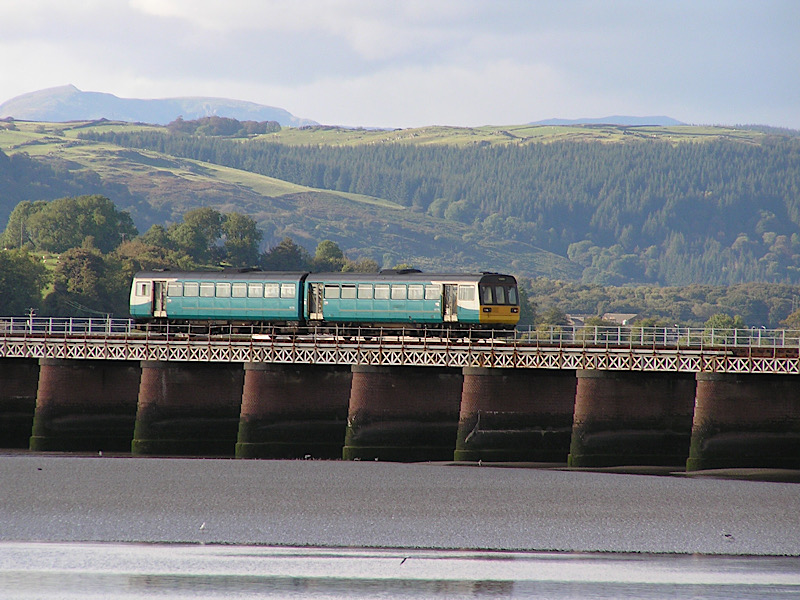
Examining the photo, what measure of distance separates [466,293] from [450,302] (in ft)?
3.99

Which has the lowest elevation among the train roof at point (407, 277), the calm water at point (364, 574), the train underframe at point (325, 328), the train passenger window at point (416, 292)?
the calm water at point (364, 574)

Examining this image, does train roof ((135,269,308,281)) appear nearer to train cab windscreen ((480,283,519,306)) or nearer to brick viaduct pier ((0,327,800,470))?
brick viaduct pier ((0,327,800,470))

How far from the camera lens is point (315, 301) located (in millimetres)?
80375

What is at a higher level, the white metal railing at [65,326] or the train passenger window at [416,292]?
the train passenger window at [416,292]

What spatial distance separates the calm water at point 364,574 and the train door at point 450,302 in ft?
106

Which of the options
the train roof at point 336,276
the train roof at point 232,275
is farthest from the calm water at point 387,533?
the train roof at point 232,275

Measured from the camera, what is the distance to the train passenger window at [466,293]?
250ft

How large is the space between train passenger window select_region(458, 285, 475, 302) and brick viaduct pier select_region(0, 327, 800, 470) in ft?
20.3

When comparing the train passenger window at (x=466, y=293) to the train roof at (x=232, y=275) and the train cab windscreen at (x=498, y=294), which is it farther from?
the train roof at (x=232, y=275)

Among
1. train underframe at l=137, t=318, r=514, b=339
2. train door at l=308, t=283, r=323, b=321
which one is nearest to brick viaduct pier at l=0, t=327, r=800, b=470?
train underframe at l=137, t=318, r=514, b=339

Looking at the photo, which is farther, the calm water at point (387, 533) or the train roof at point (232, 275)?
the train roof at point (232, 275)

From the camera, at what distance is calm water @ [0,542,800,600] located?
40.2m

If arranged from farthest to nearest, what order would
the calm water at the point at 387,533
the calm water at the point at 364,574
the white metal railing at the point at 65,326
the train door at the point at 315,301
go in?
the train door at the point at 315,301 < the white metal railing at the point at 65,326 < the calm water at the point at 387,533 < the calm water at the point at 364,574

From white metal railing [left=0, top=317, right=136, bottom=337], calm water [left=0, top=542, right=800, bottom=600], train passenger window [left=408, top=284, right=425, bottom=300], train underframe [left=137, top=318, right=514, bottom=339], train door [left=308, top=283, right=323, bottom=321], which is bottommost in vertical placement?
calm water [left=0, top=542, right=800, bottom=600]
